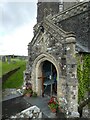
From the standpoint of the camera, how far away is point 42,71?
11.9 meters

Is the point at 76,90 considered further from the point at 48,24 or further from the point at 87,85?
the point at 48,24

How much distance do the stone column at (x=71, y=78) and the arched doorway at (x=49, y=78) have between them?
2449 millimetres

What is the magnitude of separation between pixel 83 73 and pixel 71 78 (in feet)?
4.39

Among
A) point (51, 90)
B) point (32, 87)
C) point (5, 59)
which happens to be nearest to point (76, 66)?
point (51, 90)

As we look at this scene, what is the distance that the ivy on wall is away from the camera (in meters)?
9.82

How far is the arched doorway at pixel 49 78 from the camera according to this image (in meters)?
11.6

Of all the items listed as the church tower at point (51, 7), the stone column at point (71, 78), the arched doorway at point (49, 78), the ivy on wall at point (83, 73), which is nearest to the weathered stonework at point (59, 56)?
the stone column at point (71, 78)

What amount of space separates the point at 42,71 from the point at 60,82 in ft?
8.00

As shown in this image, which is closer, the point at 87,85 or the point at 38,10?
the point at 87,85

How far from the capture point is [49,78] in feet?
38.9

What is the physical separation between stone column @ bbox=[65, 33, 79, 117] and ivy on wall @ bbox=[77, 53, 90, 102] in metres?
0.80

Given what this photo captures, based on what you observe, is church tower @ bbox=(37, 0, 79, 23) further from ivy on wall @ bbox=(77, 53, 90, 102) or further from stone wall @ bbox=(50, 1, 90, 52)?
ivy on wall @ bbox=(77, 53, 90, 102)

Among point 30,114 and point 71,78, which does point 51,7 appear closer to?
point 71,78

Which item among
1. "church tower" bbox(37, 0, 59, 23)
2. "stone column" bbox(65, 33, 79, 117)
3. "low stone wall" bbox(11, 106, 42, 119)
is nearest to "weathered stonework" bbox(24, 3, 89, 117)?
Answer: "stone column" bbox(65, 33, 79, 117)
